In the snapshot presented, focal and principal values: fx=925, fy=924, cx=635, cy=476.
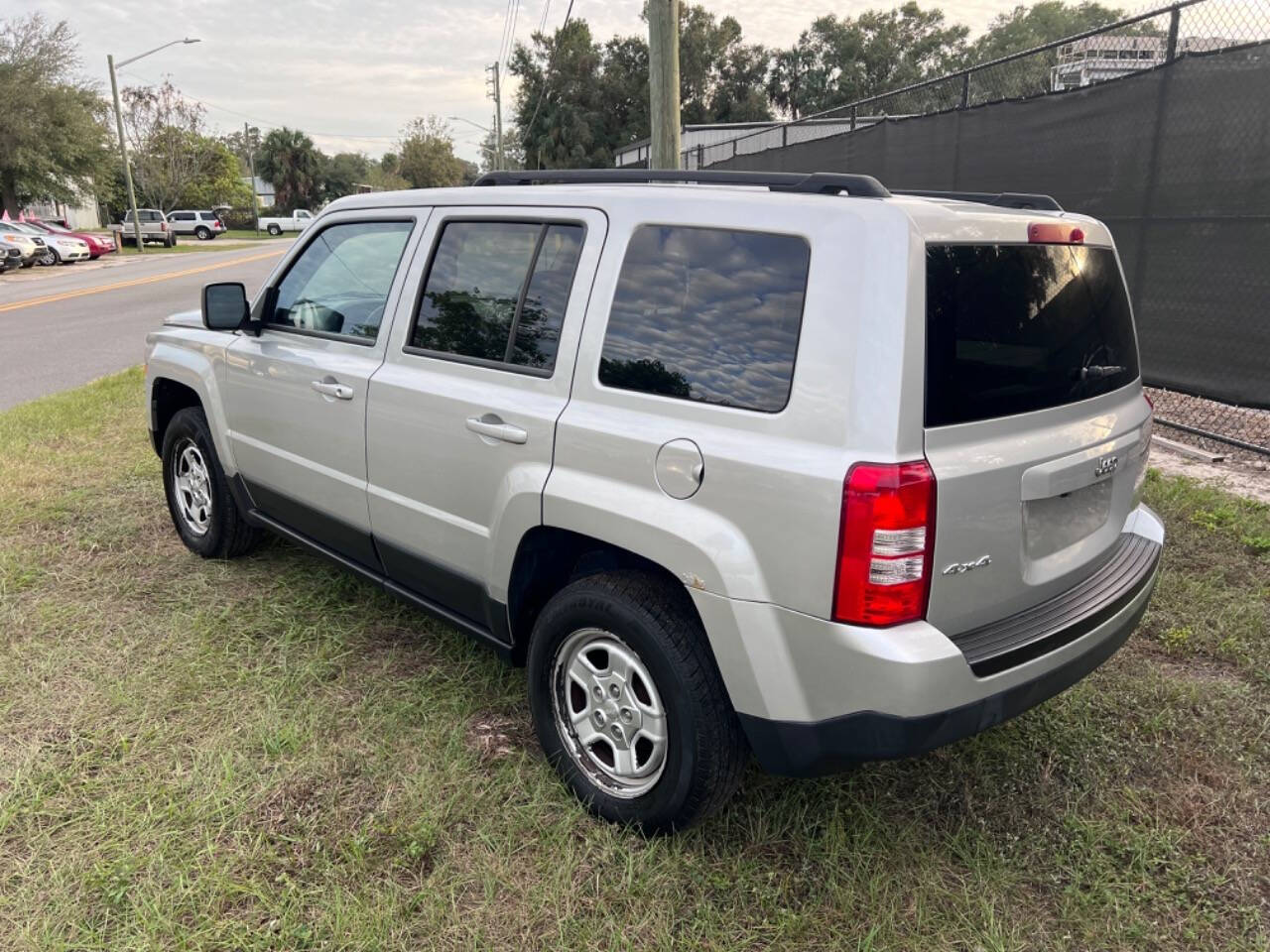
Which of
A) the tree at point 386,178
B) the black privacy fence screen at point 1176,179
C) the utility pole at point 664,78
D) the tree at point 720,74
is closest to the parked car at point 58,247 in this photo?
the tree at point 386,178

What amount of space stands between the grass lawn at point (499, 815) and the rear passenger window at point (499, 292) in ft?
4.40

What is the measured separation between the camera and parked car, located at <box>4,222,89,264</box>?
101 feet

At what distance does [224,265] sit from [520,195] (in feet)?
95.5

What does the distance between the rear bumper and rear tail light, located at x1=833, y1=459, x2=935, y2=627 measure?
6 centimetres

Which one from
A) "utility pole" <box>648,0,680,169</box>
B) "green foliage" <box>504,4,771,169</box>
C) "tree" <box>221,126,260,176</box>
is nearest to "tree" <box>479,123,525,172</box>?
"green foliage" <box>504,4,771,169</box>

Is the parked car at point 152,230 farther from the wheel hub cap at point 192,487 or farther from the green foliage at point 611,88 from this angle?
the wheel hub cap at point 192,487

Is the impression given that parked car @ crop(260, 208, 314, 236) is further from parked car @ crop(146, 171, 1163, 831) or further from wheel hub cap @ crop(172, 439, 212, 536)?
parked car @ crop(146, 171, 1163, 831)

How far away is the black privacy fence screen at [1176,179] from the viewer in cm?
565

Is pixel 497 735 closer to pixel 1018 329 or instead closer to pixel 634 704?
pixel 634 704

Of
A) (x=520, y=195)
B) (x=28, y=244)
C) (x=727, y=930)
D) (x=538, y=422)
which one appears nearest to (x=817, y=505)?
(x=538, y=422)

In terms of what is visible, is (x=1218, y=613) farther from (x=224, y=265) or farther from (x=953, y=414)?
(x=224, y=265)

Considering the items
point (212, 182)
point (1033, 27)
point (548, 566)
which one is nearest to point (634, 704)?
point (548, 566)

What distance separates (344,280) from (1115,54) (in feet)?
22.0

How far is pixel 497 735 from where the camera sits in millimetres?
3260
